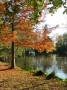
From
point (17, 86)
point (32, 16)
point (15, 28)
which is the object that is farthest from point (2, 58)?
point (32, 16)

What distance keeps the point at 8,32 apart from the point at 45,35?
3568 mm

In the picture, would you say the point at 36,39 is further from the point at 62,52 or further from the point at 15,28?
the point at 62,52

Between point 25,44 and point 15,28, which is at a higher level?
point 15,28

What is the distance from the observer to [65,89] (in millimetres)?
10859

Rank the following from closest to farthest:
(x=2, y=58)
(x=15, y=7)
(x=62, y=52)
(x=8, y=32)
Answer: (x=15, y=7) < (x=8, y=32) < (x=2, y=58) < (x=62, y=52)

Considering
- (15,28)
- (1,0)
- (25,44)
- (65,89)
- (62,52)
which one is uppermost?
(1,0)

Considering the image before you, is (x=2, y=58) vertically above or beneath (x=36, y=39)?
beneath

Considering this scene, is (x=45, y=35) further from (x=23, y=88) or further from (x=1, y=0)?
(x=23, y=88)

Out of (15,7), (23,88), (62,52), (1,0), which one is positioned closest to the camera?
(15,7)

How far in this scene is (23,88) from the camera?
35.4ft

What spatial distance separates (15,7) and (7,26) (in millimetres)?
11379

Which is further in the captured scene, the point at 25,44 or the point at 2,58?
the point at 2,58

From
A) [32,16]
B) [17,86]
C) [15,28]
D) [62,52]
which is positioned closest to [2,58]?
[15,28]

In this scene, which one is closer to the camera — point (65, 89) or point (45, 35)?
point (65, 89)
